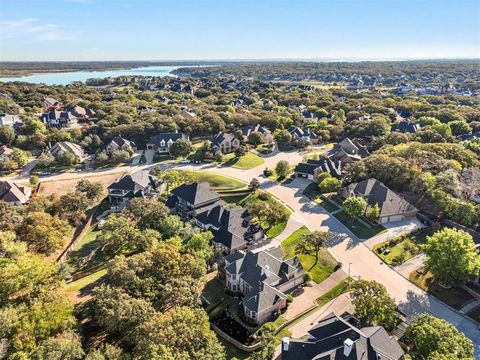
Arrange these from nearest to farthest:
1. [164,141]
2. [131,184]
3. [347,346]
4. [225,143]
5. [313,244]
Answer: [347,346] < [313,244] < [131,184] < [164,141] < [225,143]

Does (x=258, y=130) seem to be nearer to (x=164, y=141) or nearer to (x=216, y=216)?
(x=164, y=141)

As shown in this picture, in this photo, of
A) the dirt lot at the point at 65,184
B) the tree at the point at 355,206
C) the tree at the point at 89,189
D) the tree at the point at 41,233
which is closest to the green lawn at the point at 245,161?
the dirt lot at the point at 65,184

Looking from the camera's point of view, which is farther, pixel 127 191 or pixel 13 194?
pixel 127 191

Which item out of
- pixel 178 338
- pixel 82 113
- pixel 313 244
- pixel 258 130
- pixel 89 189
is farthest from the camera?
pixel 82 113

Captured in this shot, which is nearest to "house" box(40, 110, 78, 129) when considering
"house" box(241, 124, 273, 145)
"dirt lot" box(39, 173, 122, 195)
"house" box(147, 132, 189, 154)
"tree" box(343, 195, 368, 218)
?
"house" box(147, 132, 189, 154)

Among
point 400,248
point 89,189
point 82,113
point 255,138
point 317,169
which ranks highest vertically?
point 82,113

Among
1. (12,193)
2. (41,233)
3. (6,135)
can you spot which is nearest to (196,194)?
(41,233)

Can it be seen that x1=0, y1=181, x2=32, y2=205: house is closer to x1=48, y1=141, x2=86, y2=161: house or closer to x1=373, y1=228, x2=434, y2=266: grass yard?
x1=48, y1=141, x2=86, y2=161: house
